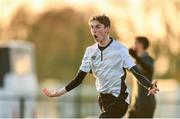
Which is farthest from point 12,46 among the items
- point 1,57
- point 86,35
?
point 86,35

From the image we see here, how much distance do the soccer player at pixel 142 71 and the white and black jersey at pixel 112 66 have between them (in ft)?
9.99

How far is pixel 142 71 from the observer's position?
40.8 feet

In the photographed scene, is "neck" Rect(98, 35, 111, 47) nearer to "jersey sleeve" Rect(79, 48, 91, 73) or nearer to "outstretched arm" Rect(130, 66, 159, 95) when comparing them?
"jersey sleeve" Rect(79, 48, 91, 73)

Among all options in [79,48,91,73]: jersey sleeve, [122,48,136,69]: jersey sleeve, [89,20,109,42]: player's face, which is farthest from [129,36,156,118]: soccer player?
[89,20,109,42]: player's face

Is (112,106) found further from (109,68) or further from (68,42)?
(68,42)

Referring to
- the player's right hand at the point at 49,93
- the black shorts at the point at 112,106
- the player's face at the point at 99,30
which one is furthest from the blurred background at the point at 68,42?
the player's face at the point at 99,30

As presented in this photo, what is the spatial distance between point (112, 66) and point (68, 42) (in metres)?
40.6

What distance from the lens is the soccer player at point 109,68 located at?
9.21 metres

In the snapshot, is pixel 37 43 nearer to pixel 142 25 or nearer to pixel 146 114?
pixel 142 25

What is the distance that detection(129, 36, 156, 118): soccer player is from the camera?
490 inches

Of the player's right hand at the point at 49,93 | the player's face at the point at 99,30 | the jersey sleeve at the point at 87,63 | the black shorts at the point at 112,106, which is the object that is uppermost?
the player's face at the point at 99,30

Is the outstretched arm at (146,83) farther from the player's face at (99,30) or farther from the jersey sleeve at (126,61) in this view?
the player's face at (99,30)

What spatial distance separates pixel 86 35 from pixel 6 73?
15.8 metres

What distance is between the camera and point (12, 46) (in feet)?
93.6
